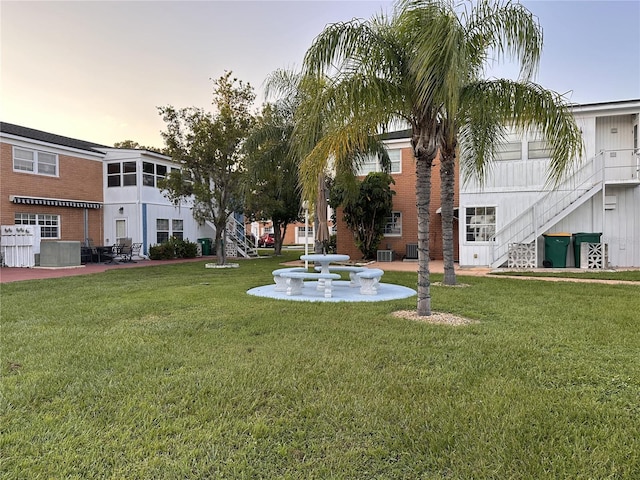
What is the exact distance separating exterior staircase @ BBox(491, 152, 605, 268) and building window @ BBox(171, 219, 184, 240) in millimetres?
18390

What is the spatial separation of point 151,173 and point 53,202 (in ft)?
16.9

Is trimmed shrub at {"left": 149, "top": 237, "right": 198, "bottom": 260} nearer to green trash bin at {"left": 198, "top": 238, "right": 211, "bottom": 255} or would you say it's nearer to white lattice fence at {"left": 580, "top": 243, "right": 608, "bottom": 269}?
green trash bin at {"left": 198, "top": 238, "right": 211, "bottom": 255}

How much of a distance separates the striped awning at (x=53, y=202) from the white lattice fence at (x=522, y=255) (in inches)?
823

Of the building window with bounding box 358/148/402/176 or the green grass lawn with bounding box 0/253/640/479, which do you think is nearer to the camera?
the green grass lawn with bounding box 0/253/640/479

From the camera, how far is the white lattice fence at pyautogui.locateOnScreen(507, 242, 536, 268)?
14000 millimetres

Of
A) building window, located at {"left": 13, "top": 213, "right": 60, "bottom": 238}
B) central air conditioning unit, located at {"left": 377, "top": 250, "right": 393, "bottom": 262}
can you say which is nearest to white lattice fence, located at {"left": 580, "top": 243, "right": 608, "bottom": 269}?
central air conditioning unit, located at {"left": 377, "top": 250, "right": 393, "bottom": 262}

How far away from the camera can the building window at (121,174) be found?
22.2m

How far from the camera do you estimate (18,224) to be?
60.4 feet

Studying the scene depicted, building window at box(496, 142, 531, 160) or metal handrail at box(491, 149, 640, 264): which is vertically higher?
building window at box(496, 142, 531, 160)

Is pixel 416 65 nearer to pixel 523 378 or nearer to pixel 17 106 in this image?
pixel 523 378

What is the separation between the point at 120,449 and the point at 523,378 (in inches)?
142

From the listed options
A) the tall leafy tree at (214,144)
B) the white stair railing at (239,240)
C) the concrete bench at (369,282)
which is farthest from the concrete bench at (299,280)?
the white stair railing at (239,240)

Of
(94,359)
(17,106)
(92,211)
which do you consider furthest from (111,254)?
(94,359)

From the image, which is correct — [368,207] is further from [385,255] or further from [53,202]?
[53,202]
